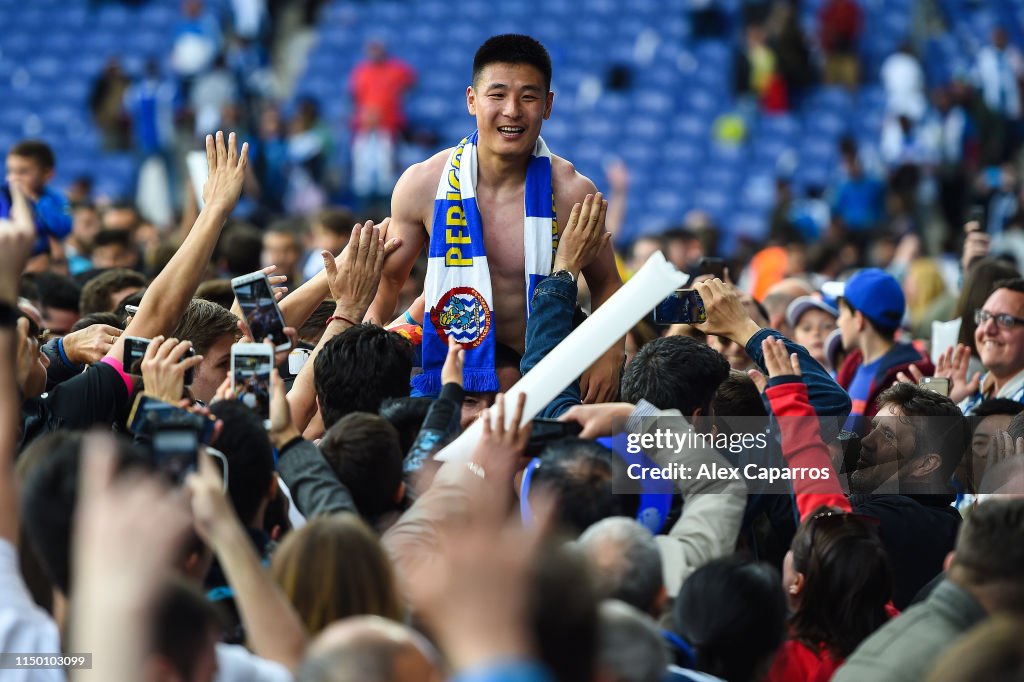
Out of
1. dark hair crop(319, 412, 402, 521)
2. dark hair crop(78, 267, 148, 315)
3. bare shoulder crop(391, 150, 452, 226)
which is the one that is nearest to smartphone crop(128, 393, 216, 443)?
dark hair crop(319, 412, 402, 521)

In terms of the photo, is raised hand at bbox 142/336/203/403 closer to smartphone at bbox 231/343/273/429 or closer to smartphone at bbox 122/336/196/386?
smartphone at bbox 231/343/273/429

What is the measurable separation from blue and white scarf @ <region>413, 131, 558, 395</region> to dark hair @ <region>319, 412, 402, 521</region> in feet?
4.73

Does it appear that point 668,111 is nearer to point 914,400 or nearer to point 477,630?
point 914,400

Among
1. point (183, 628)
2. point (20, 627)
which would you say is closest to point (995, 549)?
point (183, 628)

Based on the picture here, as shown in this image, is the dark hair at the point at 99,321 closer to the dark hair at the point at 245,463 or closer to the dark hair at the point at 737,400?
the dark hair at the point at 245,463

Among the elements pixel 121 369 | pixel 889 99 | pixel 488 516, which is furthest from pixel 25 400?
pixel 889 99

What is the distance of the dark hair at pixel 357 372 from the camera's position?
4516mm

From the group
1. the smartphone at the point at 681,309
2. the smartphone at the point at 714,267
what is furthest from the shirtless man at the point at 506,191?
the smartphone at the point at 714,267

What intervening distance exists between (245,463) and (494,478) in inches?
24.7

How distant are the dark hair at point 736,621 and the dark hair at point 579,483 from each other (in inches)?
17.1

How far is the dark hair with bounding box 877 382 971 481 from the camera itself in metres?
4.72

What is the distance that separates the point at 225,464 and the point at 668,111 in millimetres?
16450

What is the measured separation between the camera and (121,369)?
4250mm

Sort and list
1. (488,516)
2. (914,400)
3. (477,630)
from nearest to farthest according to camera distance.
Answer: (477,630) < (488,516) < (914,400)
